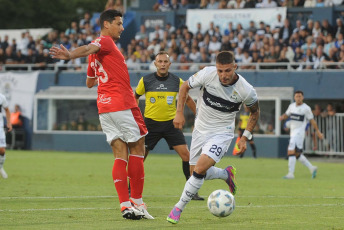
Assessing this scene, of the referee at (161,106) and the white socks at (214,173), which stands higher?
the referee at (161,106)

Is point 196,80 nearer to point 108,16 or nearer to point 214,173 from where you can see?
point 108,16

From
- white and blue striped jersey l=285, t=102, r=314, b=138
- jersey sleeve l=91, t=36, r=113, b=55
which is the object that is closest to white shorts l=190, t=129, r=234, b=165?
jersey sleeve l=91, t=36, r=113, b=55

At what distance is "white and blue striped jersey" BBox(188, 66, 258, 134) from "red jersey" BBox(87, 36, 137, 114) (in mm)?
839

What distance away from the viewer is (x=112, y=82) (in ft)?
33.1

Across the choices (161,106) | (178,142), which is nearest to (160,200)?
(178,142)

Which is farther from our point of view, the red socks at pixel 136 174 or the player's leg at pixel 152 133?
the player's leg at pixel 152 133

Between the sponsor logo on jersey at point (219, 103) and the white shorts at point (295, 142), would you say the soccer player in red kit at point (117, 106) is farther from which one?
the white shorts at point (295, 142)

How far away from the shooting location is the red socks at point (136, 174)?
10336mm

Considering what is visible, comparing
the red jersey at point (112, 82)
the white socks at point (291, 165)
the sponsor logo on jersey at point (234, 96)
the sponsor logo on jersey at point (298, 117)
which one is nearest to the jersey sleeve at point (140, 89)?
the red jersey at point (112, 82)

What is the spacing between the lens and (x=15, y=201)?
12.5 meters

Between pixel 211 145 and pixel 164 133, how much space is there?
11.8ft

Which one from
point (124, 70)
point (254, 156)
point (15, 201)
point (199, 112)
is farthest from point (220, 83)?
point (254, 156)

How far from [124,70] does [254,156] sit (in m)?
19.9

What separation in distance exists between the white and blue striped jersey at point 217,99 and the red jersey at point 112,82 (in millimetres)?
839
